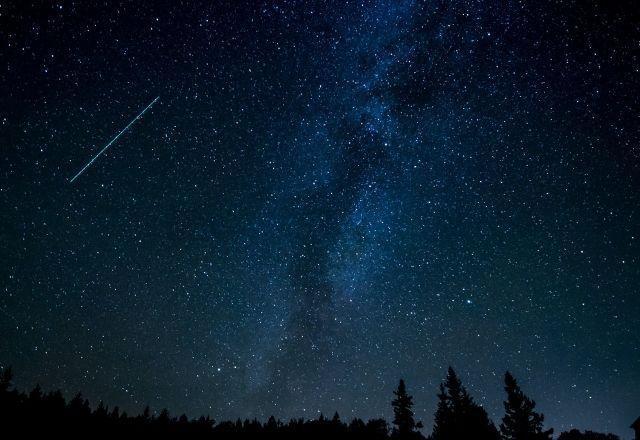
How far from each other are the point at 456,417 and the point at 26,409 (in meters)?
35.1

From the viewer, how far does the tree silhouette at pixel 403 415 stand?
25.2 meters

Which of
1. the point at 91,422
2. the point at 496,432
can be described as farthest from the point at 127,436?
the point at 496,432

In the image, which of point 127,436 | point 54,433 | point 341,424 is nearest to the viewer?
point 54,433

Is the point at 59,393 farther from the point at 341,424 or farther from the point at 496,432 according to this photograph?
the point at 496,432

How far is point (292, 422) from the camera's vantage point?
4062 cm

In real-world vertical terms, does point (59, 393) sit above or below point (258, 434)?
above

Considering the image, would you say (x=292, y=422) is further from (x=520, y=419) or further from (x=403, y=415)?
(x=520, y=419)

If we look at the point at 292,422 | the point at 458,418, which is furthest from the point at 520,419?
the point at 292,422

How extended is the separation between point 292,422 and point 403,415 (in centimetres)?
1999

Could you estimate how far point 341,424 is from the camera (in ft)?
112

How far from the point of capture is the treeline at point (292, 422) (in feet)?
70.4

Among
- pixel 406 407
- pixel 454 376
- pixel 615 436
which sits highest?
pixel 454 376

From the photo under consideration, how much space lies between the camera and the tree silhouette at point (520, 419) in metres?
20.3

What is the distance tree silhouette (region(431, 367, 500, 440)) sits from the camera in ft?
71.8
